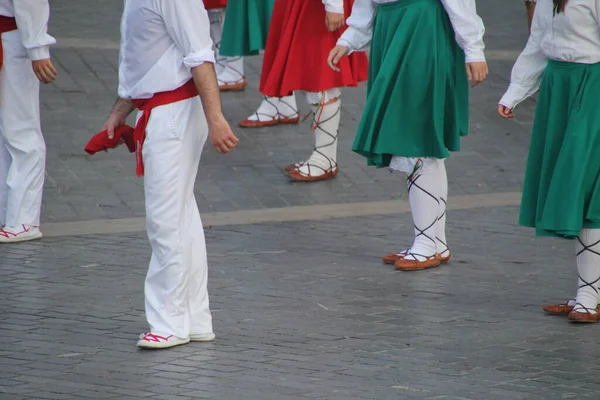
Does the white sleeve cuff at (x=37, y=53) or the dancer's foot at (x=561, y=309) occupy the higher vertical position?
the white sleeve cuff at (x=37, y=53)

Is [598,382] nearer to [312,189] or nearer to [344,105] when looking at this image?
[312,189]

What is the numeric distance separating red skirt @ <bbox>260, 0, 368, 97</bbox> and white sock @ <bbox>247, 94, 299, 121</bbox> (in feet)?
4.88

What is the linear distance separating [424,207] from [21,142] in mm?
2416

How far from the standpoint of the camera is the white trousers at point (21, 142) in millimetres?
7590

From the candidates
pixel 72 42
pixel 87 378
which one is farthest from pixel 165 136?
pixel 72 42

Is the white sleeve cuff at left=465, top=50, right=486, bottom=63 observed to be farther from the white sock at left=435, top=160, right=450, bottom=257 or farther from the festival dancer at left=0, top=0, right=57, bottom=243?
the festival dancer at left=0, top=0, right=57, bottom=243

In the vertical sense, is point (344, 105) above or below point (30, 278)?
below

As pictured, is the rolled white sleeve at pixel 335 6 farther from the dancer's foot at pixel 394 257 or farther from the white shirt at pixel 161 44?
the white shirt at pixel 161 44

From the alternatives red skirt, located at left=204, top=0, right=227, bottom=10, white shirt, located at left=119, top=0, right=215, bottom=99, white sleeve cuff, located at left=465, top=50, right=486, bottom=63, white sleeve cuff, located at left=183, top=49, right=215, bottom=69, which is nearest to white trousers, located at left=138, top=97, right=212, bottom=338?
white shirt, located at left=119, top=0, right=215, bottom=99

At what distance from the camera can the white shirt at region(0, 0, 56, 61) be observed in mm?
7273

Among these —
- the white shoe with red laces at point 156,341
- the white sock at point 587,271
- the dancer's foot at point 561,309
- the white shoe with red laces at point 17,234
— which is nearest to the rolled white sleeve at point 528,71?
the white sock at point 587,271

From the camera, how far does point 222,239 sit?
25.8 feet

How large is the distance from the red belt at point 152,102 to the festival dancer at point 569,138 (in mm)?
1763

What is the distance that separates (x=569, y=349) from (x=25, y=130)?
3.53 m
